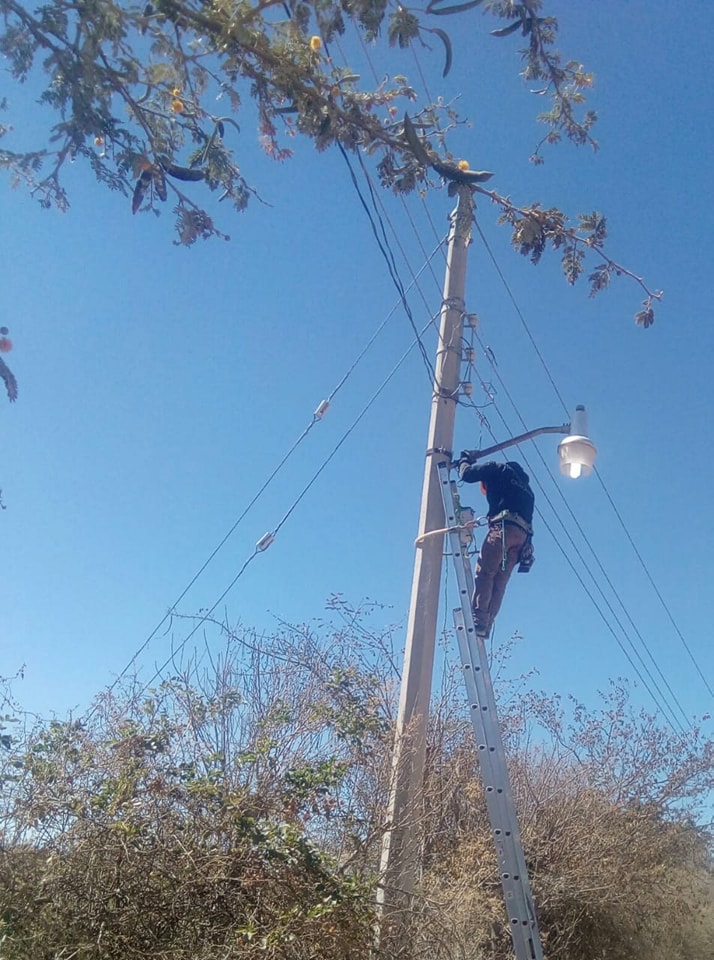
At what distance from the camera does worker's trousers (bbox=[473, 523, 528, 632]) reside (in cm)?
608

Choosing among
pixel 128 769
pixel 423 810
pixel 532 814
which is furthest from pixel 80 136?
pixel 532 814

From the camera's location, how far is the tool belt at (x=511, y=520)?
20.5 feet

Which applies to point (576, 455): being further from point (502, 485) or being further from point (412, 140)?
point (412, 140)

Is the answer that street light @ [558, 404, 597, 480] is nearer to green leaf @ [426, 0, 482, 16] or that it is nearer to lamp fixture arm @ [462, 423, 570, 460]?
lamp fixture arm @ [462, 423, 570, 460]

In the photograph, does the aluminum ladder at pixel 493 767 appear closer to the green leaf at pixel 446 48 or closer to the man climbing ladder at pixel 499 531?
the man climbing ladder at pixel 499 531

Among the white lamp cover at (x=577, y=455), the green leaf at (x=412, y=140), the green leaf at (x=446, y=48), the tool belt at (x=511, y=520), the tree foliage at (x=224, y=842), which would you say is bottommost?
the tree foliage at (x=224, y=842)

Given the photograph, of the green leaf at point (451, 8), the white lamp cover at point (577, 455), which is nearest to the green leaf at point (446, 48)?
the green leaf at point (451, 8)

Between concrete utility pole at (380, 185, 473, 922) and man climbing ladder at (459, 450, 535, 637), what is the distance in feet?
1.02

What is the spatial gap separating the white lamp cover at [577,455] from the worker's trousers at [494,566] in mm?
619

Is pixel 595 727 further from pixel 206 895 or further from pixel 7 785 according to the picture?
pixel 7 785

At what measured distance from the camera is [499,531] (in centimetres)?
622

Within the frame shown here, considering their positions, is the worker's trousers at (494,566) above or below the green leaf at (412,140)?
below

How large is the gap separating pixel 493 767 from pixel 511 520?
1.90 m

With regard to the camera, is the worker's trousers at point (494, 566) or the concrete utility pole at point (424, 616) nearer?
the concrete utility pole at point (424, 616)
